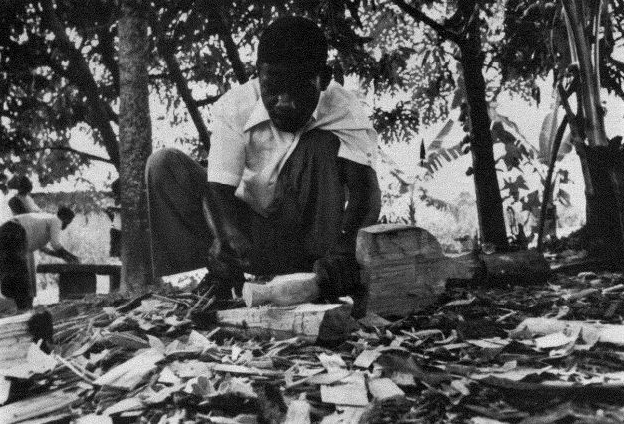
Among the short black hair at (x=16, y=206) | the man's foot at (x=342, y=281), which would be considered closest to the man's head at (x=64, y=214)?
the short black hair at (x=16, y=206)

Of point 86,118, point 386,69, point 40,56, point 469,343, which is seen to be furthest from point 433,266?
point 86,118

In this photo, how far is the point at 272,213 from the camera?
9.68 ft

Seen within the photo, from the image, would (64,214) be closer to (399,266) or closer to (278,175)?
(278,175)

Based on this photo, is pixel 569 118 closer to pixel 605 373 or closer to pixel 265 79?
pixel 265 79

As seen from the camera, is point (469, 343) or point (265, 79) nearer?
point (469, 343)

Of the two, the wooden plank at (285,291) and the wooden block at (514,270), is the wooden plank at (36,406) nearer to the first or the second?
the wooden plank at (285,291)

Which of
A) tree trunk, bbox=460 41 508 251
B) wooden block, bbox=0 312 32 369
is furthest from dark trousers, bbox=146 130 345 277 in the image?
tree trunk, bbox=460 41 508 251

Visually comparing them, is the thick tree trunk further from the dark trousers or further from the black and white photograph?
the dark trousers

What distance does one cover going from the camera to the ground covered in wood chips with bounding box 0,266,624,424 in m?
1.69

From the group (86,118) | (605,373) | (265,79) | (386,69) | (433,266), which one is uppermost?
(86,118)

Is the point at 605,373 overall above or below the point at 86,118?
below

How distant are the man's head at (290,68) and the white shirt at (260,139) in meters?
0.09

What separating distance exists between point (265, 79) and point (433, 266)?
116 cm

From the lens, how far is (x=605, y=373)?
191 cm
